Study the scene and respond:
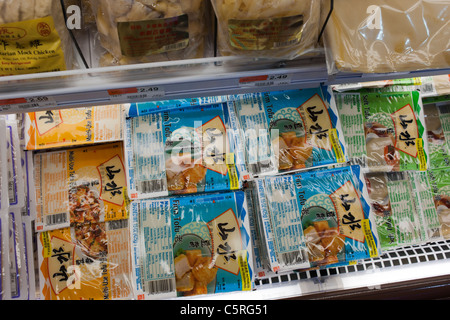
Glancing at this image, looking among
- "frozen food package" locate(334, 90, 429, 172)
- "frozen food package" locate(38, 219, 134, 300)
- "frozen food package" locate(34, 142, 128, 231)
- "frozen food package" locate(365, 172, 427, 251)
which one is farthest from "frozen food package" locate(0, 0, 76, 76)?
"frozen food package" locate(365, 172, 427, 251)

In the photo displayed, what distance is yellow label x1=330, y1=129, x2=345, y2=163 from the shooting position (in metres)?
1.20

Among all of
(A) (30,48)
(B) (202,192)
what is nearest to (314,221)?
(B) (202,192)

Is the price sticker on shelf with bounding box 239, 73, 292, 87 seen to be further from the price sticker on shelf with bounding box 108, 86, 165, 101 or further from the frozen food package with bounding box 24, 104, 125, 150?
the frozen food package with bounding box 24, 104, 125, 150

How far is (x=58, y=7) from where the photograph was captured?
786 millimetres

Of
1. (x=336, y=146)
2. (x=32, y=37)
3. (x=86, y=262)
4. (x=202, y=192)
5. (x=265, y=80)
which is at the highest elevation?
(x=32, y=37)

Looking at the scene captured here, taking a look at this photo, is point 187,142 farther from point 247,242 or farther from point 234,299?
point 234,299

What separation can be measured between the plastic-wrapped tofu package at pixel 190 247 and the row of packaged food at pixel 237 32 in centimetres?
54

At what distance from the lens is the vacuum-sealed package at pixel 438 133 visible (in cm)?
152

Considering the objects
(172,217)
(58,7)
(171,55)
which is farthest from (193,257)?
(58,7)

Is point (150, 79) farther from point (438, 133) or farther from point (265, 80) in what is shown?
point (438, 133)

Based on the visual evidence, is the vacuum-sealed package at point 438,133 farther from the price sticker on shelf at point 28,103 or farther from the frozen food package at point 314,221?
the price sticker on shelf at point 28,103

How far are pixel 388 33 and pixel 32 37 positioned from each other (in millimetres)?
908

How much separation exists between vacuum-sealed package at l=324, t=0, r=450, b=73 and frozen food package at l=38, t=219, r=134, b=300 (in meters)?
1.03

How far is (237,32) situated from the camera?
0.75 m
